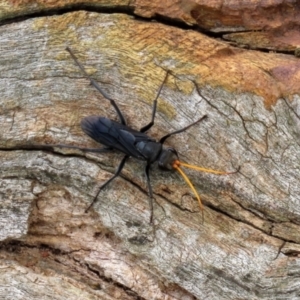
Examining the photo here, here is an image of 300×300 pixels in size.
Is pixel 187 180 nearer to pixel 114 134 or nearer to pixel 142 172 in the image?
pixel 142 172

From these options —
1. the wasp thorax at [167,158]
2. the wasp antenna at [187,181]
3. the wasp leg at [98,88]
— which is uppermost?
the wasp leg at [98,88]

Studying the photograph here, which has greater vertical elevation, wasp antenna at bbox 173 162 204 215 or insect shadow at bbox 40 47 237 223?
insect shadow at bbox 40 47 237 223

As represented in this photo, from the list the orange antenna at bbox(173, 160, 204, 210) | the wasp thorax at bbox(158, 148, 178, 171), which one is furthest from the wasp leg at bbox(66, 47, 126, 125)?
the orange antenna at bbox(173, 160, 204, 210)

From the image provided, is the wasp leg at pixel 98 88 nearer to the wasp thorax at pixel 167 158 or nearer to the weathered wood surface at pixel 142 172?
the weathered wood surface at pixel 142 172

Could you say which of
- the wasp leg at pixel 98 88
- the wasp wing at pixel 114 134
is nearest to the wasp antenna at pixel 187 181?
the wasp wing at pixel 114 134

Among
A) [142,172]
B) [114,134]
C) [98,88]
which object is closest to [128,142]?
[114,134]

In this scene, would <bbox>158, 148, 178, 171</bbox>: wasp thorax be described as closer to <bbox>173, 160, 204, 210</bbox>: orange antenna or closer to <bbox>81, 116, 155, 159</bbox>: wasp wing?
<bbox>173, 160, 204, 210</bbox>: orange antenna
